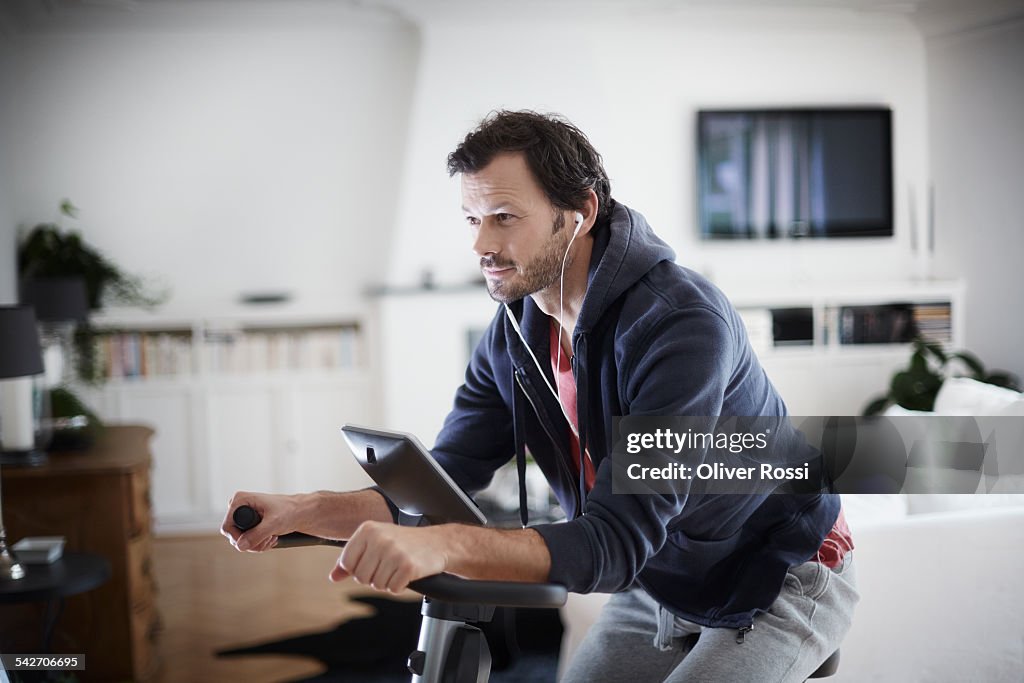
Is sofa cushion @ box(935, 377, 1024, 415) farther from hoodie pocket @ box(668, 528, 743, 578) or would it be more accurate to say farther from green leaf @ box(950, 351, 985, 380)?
hoodie pocket @ box(668, 528, 743, 578)

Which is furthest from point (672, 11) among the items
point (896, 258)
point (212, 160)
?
point (212, 160)

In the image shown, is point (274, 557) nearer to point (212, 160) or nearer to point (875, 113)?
point (212, 160)

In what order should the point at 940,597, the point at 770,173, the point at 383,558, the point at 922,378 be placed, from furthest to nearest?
the point at 770,173, the point at 922,378, the point at 940,597, the point at 383,558

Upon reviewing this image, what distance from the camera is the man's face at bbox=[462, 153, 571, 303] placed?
1163 millimetres

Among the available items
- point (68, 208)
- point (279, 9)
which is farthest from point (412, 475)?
point (68, 208)

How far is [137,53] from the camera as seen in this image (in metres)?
4.08

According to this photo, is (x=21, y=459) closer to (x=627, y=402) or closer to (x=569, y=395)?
(x=569, y=395)

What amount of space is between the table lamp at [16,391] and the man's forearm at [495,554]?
1.35m

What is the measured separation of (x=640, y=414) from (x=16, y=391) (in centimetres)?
192

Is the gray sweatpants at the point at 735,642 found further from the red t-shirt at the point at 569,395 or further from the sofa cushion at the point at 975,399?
the sofa cushion at the point at 975,399

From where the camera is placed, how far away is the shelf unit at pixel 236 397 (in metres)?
4.06

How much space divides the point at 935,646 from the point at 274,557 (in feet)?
8.24

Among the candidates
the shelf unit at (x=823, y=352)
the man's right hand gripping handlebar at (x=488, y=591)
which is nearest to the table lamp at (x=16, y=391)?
the man's right hand gripping handlebar at (x=488, y=591)

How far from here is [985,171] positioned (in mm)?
2109
